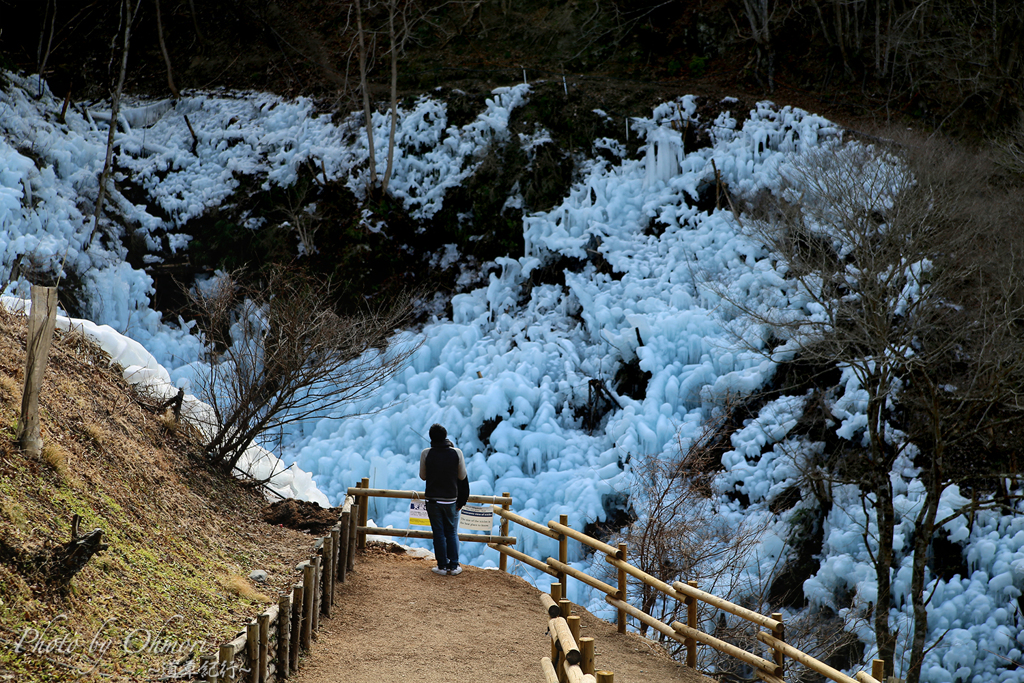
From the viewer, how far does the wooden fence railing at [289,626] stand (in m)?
4.64

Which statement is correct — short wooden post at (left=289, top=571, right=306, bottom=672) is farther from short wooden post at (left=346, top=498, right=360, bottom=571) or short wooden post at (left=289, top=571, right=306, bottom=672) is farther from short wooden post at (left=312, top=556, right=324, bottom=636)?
short wooden post at (left=346, top=498, right=360, bottom=571)

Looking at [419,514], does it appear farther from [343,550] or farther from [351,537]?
[343,550]

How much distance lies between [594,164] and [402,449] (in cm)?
888

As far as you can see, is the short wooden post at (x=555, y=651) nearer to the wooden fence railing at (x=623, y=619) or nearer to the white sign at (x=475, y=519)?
the wooden fence railing at (x=623, y=619)

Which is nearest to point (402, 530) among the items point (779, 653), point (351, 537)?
point (351, 537)

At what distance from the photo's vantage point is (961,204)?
1214 centimetres

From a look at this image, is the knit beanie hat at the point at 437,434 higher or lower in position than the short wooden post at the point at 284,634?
higher

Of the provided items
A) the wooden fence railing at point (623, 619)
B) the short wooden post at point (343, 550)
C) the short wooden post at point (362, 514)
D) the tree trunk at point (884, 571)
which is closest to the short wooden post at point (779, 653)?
the wooden fence railing at point (623, 619)

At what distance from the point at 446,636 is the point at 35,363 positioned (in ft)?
13.2

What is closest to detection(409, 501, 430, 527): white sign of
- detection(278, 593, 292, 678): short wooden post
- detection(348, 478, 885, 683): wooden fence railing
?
detection(348, 478, 885, 683): wooden fence railing

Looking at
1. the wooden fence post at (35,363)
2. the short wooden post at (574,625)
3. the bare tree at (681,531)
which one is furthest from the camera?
the bare tree at (681,531)

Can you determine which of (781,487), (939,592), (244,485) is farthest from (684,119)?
(244,485)

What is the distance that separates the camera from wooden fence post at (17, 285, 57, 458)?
5.92 metres

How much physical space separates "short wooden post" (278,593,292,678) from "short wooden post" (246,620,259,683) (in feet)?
1.97
